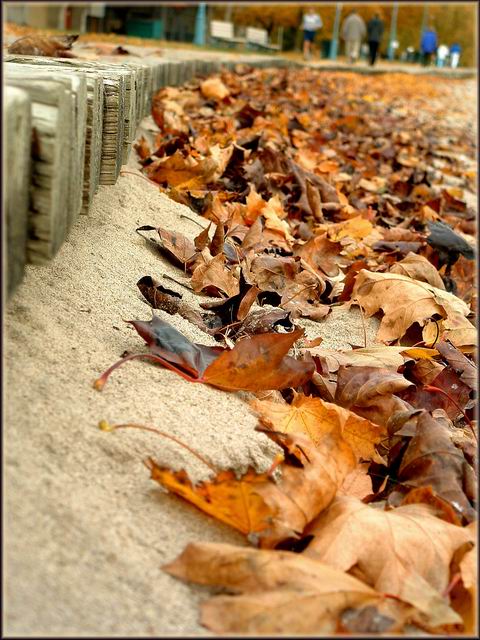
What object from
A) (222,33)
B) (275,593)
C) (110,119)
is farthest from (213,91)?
(222,33)

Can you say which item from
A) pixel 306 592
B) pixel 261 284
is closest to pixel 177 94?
pixel 261 284

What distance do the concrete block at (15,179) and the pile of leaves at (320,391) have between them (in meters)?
0.31

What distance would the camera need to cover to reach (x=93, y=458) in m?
1.20

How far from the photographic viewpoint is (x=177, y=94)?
5.26m

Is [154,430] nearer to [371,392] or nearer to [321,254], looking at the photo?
[371,392]

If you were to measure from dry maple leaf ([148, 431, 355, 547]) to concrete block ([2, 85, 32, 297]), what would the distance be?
0.97ft

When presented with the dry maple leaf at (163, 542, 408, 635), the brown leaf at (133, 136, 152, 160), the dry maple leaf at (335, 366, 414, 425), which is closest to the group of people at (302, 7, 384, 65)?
the brown leaf at (133, 136, 152, 160)

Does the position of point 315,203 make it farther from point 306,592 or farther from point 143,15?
point 143,15

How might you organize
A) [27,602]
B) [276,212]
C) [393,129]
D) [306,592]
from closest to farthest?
1. [27,602]
2. [306,592]
3. [276,212]
4. [393,129]

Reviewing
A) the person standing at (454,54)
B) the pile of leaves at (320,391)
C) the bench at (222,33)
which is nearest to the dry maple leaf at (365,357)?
the pile of leaves at (320,391)

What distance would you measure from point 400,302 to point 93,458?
135cm

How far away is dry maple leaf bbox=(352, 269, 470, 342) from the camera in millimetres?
2336

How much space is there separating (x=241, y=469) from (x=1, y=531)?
534mm

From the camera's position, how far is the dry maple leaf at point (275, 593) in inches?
38.8
